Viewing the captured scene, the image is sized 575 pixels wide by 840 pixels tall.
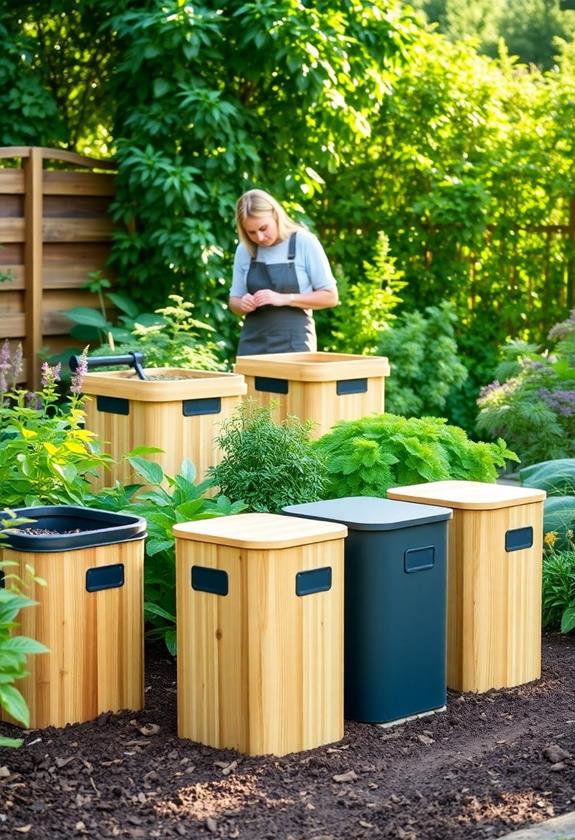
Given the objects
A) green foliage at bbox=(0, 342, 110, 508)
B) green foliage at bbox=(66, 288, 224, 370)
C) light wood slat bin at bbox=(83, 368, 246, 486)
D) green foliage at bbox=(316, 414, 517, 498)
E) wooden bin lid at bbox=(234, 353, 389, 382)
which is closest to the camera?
green foliage at bbox=(0, 342, 110, 508)

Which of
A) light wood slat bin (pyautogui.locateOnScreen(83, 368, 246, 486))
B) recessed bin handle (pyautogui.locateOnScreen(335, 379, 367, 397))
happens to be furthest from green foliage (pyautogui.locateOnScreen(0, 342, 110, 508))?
recessed bin handle (pyautogui.locateOnScreen(335, 379, 367, 397))

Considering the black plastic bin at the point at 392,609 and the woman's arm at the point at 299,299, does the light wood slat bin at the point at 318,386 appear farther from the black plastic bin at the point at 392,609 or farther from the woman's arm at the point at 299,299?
the black plastic bin at the point at 392,609

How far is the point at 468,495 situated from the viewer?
4797 millimetres

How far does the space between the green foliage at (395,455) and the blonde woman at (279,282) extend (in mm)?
1639

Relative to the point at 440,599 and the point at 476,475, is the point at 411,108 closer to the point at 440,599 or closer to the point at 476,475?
the point at 476,475

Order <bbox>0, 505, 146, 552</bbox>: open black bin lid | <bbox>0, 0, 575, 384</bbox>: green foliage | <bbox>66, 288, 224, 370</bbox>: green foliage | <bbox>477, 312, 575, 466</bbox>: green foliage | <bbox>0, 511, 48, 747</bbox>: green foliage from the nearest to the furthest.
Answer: <bbox>0, 511, 48, 747</bbox>: green foliage
<bbox>0, 505, 146, 552</bbox>: open black bin lid
<bbox>66, 288, 224, 370</bbox>: green foliage
<bbox>477, 312, 575, 466</bbox>: green foliage
<bbox>0, 0, 575, 384</bbox>: green foliage

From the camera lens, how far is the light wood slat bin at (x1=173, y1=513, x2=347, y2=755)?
12.8 ft

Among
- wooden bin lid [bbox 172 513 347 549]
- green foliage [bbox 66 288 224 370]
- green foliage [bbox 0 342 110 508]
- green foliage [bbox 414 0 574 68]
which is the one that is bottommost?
wooden bin lid [bbox 172 513 347 549]

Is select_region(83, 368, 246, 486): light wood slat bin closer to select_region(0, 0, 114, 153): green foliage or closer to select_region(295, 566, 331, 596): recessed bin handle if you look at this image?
select_region(295, 566, 331, 596): recessed bin handle

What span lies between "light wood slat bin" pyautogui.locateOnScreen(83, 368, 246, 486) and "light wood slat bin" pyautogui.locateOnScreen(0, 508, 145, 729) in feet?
4.60

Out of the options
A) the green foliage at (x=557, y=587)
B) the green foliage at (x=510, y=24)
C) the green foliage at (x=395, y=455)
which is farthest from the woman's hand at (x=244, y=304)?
the green foliage at (x=510, y=24)

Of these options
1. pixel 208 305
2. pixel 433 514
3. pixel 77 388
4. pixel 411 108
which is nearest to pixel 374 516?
pixel 433 514

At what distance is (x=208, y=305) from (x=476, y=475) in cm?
431

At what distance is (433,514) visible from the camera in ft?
14.3
